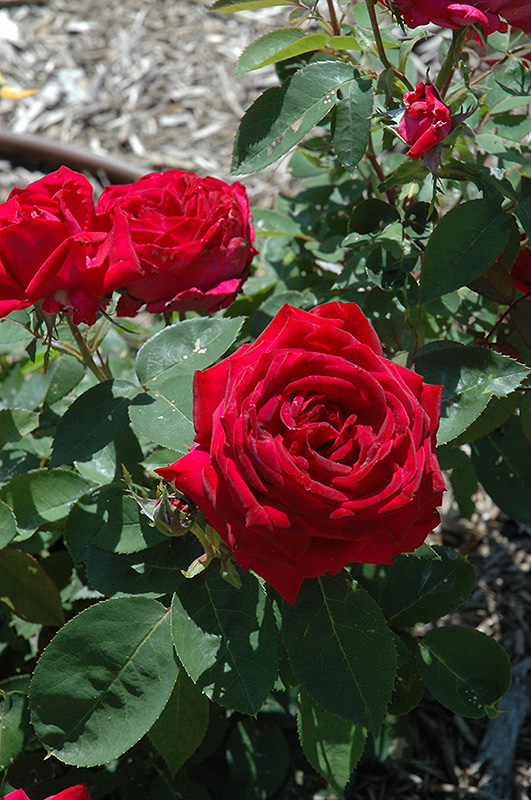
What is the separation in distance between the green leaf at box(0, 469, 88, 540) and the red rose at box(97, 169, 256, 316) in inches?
11.7

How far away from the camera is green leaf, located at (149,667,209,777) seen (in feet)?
3.53

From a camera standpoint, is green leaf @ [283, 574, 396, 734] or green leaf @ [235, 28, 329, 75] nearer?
green leaf @ [283, 574, 396, 734]

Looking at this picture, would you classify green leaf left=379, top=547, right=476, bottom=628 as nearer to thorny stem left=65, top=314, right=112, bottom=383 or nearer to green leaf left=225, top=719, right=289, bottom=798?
green leaf left=225, top=719, right=289, bottom=798

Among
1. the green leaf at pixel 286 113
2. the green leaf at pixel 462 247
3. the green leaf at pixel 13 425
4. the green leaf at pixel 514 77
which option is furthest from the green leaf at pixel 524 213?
the green leaf at pixel 13 425

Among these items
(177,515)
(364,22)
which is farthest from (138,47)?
(177,515)

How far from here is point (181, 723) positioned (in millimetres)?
1083

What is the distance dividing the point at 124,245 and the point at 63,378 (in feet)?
1.51

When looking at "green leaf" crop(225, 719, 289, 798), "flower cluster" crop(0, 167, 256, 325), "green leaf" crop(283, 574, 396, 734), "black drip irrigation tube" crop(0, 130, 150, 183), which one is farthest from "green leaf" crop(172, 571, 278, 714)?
"black drip irrigation tube" crop(0, 130, 150, 183)

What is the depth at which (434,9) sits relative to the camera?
841mm

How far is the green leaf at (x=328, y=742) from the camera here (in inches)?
41.6

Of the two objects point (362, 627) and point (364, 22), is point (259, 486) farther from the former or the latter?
point (364, 22)

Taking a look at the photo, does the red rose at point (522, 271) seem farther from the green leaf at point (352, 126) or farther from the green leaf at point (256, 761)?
the green leaf at point (256, 761)

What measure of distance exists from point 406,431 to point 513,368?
279 millimetres

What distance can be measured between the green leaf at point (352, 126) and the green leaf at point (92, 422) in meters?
0.45
